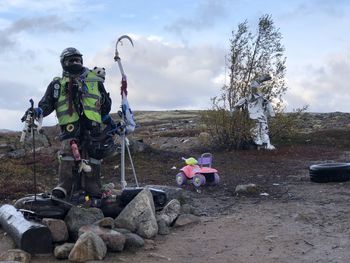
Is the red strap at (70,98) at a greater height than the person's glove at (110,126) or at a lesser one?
greater

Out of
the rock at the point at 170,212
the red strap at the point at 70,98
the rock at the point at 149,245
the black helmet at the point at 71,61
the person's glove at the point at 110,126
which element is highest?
the black helmet at the point at 71,61

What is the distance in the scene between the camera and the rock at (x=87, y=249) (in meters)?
6.45

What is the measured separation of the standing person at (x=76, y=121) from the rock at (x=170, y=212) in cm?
101

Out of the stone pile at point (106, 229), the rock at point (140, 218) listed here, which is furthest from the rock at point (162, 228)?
the rock at point (140, 218)

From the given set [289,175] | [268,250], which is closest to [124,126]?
[268,250]

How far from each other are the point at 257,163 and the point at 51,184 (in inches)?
222

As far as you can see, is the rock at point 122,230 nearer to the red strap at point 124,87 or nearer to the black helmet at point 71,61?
the red strap at point 124,87

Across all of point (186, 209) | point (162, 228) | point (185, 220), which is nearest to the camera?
point (162, 228)

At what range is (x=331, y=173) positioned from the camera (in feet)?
36.4

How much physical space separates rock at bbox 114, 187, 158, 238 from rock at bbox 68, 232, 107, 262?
948 millimetres

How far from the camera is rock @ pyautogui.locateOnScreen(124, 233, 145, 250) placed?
708 cm

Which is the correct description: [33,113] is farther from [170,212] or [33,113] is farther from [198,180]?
[198,180]

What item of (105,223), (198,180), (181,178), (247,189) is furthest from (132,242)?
(181,178)

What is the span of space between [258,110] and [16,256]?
1260cm
